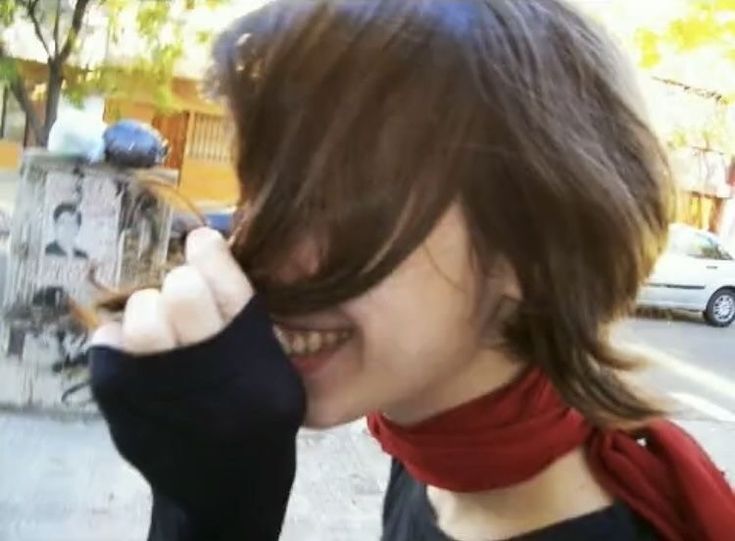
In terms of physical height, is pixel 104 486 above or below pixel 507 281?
below

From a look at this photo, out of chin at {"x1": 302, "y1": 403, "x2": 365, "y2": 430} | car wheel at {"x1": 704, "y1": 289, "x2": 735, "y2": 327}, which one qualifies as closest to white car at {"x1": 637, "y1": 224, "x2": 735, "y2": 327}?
car wheel at {"x1": 704, "y1": 289, "x2": 735, "y2": 327}

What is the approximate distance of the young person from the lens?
677 mm

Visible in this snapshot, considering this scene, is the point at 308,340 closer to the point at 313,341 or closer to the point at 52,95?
the point at 313,341

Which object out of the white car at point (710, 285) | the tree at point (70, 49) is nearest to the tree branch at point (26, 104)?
the tree at point (70, 49)

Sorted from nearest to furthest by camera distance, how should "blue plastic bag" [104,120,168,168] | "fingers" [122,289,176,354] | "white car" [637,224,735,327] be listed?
"fingers" [122,289,176,354] < "blue plastic bag" [104,120,168,168] < "white car" [637,224,735,327]

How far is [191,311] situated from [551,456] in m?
0.27

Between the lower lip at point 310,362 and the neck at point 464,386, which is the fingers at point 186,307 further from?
the neck at point 464,386

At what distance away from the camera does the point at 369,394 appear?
0.74 metres

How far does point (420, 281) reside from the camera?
731 millimetres

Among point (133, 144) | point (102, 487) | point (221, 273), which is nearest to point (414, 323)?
point (221, 273)

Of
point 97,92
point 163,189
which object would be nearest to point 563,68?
point 163,189

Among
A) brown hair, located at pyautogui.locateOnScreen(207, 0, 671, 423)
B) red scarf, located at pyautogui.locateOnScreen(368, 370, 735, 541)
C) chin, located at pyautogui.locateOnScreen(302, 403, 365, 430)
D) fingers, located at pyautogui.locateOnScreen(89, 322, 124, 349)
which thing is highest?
brown hair, located at pyautogui.locateOnScreen(207, 0, 671, 423)

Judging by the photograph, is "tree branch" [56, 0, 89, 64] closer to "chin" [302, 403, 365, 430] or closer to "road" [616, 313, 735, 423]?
"road" [616, 313, 735, 423]

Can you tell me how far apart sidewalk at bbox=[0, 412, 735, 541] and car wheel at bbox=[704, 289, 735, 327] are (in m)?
4.49
